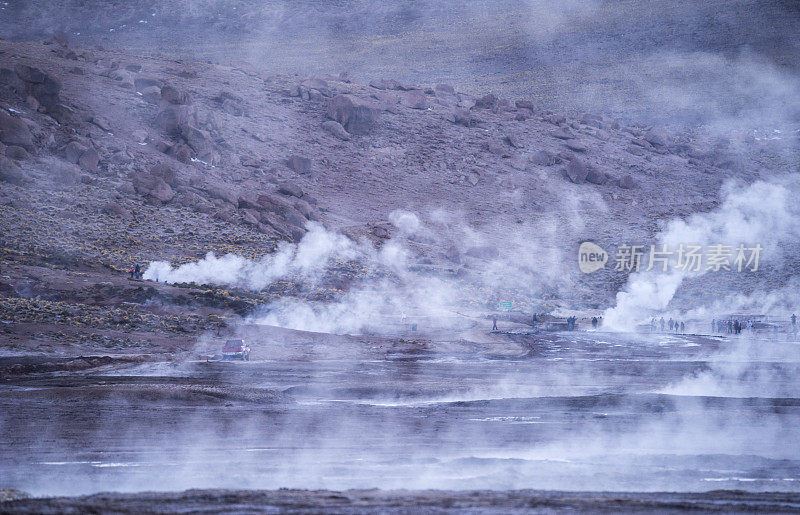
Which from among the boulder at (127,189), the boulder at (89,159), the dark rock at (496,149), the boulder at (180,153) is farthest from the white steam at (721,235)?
the boulder at (89,159)

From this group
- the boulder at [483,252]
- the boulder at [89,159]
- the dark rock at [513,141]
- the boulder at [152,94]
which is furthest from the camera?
the dark rock at [513,141]

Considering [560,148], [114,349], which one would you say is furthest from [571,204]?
[114,349]

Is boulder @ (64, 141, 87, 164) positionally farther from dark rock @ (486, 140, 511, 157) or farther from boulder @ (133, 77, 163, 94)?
dark rock @ (486, 140, 511, 157)

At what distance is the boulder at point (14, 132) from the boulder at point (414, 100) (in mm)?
36969

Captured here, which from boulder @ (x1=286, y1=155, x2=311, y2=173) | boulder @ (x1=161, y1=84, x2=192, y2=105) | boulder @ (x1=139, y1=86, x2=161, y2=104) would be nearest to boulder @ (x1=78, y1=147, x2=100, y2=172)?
boulder @ (x1=161, y1=84, x2=192, y2=105)

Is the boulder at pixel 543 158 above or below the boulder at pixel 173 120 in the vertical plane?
above

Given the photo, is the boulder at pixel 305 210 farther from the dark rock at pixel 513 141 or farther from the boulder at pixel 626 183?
the boulder at pixel 626 183

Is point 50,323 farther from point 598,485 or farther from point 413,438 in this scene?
point 598,485

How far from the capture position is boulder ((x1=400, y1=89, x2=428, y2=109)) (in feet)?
239

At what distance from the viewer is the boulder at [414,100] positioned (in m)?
72.8

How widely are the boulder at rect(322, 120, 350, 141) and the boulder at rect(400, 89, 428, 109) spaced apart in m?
9.85

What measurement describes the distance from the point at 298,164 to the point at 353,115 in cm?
1061

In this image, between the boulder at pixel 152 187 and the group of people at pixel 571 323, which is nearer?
the group of people at pixel 571 323

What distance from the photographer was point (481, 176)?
62.7 meters
